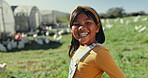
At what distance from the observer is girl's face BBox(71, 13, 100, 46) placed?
207 cm

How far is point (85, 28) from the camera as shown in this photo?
207cm

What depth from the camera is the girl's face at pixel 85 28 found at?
2.07 m

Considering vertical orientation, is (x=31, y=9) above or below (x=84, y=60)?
below

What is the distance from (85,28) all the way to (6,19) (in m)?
13.4

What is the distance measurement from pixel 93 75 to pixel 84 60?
0.56 feet

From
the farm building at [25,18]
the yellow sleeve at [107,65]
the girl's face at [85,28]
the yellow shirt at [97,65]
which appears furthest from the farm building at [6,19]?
the yellow sleeve at [107,65]

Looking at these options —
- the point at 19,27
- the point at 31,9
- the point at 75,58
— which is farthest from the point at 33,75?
the point at 31,9

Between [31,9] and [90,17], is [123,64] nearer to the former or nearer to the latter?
[90,17]

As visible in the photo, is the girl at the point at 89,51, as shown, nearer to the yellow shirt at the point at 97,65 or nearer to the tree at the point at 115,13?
the yellow shirt at the point at 97,65

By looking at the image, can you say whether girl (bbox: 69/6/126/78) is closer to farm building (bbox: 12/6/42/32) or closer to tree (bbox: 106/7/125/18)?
farm building (bbox: 12/6/42/32)

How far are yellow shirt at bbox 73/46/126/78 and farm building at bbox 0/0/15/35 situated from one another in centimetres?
1245

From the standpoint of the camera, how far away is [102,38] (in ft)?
7.30

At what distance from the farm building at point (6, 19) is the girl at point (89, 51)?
12.3 m

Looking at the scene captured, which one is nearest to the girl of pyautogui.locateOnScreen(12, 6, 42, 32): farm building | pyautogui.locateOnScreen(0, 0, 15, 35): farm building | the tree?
pyautogui.locateOnScreen(0, 0, 15, 35): farm building
